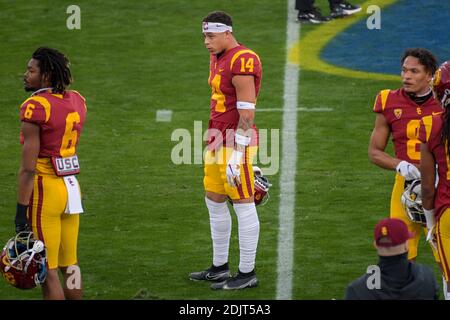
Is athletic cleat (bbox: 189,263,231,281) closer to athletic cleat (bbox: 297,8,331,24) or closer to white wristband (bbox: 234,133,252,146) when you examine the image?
white wristband (bbox: 234,133,252,146)

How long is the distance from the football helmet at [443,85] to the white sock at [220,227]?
6.92ft

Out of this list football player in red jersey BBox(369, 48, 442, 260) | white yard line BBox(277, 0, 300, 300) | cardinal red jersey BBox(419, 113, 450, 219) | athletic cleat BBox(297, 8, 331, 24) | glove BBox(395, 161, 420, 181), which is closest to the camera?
cardinal red jersey BBox(419, 113, 450, 219)

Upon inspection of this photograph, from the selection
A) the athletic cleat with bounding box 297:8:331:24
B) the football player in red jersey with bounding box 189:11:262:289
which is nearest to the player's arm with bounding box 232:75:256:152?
the football player in red jersey with bounding box 189:11:262:289

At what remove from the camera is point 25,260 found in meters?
6.97

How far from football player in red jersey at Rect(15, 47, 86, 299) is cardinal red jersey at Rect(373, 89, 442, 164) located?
199cm

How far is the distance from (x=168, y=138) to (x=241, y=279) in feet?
13.1

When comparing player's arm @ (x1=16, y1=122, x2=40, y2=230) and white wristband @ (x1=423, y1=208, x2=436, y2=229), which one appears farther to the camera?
player's arm @ (x1=16, y1=122, x2=40, y2=230)

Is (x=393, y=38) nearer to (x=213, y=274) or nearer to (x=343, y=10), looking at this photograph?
(x=343, y=10)

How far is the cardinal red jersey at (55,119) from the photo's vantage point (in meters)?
7.02

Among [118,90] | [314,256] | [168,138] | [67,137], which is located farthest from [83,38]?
[67,137]

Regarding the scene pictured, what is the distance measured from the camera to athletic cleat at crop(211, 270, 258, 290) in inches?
326

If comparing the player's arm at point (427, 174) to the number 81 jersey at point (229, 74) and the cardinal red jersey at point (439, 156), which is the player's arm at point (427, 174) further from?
the number 81 jersey at point (229, 74)

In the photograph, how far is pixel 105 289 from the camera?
8.32 metres
